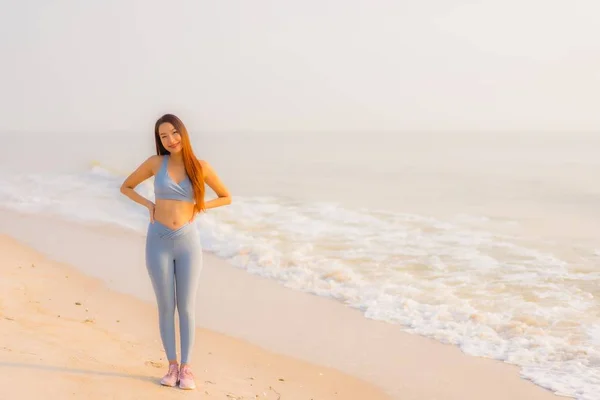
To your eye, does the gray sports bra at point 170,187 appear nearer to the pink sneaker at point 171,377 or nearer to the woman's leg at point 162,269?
the woman's leg at point 162,269

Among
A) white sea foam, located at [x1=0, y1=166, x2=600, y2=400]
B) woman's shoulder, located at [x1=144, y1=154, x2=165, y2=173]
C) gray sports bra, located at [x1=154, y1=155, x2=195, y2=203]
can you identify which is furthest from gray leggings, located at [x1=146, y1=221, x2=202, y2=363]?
white sea foam, located at [x1=0, y1=166, x2=600, y2=400]

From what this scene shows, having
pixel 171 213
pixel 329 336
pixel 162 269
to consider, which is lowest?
pixel 329 336

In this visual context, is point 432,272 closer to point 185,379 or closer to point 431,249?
point 431,249

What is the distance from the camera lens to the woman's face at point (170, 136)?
4207 millimetres

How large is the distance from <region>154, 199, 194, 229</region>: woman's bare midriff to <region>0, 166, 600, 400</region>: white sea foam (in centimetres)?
389

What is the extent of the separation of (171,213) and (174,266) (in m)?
0.39

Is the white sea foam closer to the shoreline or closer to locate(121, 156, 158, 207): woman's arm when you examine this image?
the shoreline

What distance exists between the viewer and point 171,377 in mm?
4551

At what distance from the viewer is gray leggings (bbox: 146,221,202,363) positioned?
429 centimetres

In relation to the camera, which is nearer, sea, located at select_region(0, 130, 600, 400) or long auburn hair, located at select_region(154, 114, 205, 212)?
long auburn hair, located at select_region(154, 114, 205, 212)

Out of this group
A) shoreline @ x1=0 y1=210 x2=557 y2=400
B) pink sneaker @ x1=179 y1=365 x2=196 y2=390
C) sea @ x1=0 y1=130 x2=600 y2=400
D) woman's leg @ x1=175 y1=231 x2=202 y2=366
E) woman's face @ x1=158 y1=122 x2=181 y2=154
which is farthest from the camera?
sea @ x1=0 y1=130 x2=600 y2=400

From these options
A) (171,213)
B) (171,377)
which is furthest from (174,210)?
(171,377)

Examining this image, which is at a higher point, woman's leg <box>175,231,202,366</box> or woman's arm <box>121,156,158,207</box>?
woman's arm <box>121,156,158,207</box>

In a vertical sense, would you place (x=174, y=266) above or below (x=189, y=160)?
below
